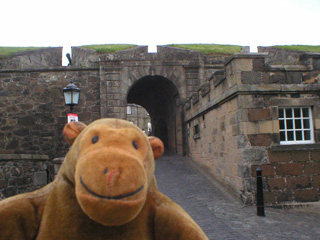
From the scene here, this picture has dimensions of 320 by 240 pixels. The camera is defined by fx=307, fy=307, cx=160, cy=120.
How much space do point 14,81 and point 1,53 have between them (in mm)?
2740

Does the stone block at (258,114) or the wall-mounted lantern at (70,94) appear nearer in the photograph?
the stone block at (258,114)

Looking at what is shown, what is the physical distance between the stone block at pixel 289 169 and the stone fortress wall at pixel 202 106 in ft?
0.08

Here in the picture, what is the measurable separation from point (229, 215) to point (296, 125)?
3.03 metres

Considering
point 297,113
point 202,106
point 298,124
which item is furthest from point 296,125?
point 202,106

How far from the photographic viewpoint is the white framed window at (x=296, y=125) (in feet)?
25.0

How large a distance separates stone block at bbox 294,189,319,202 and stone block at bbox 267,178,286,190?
0.37 m

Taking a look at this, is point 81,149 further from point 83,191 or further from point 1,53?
point 1,53

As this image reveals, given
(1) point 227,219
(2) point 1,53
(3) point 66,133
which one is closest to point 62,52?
(2) point 1,53

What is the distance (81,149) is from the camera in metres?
Answer: 1.70

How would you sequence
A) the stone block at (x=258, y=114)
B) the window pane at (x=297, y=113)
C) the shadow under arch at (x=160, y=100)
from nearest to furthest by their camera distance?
the stone block at (x=258, y=114) < the window pane at (x=297, y=113) < the shadow under arch at (x=160, y=100)

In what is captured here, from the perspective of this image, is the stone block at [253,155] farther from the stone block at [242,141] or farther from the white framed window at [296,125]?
the white framed window at [296,125]

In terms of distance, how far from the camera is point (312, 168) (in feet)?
24.2

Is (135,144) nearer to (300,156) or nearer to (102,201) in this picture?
(102,201)

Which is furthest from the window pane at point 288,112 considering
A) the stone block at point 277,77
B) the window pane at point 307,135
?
the stone block at point 277,77
